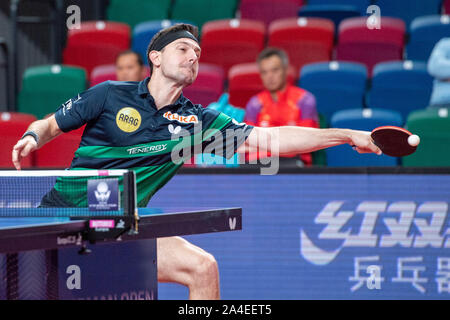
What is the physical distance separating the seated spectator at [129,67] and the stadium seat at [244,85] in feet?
2.75

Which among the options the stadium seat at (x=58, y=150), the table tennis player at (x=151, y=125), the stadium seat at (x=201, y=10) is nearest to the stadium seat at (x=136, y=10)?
the stadium seat at (x=201, y=10)

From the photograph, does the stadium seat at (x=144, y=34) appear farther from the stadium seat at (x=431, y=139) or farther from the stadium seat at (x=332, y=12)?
the stadium seat at (x=431, y=139)

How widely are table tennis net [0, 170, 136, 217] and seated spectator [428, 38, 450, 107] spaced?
3.43m

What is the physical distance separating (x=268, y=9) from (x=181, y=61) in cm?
465

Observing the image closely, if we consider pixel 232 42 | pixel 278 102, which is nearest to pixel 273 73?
pixel 278 102

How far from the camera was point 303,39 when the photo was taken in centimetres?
740

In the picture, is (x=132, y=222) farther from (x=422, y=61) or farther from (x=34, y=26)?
(x=34, y=26)

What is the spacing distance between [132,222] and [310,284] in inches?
97.7

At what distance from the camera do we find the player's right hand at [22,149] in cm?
310

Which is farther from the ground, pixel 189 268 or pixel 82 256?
pixel 82 256

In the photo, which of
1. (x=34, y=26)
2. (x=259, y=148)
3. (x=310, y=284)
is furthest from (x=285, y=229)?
(x=34, y=26)

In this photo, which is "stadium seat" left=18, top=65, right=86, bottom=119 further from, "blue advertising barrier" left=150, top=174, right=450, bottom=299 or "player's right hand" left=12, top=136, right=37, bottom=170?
"player's right hand" left=12, top=136, right=37, bottom=170

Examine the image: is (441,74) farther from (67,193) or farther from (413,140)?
(67,193)

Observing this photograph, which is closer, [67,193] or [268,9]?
[67,193]
